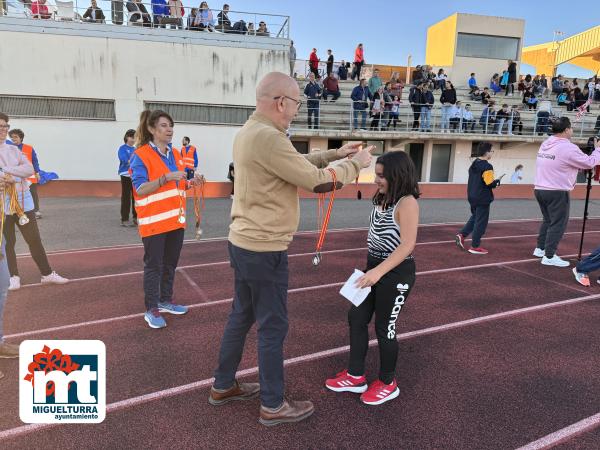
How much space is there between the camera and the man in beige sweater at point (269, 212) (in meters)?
2.34

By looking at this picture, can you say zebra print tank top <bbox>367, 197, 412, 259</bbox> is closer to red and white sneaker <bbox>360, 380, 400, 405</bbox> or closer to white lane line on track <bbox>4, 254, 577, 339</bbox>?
red and white sneaker <bbox>360, 380, 400, 405</bbox>

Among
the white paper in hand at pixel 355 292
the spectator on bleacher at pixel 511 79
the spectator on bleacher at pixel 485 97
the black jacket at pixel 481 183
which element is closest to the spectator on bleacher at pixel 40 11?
the black jacket at pixel 481 183

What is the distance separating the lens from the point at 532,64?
33281mm

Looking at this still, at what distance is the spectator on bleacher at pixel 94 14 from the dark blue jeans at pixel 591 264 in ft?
52.0

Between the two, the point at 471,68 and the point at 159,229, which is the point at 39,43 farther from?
the point at 471,68

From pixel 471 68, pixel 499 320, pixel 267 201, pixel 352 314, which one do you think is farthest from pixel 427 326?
pixel 471 68

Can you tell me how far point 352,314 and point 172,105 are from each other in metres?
14.0

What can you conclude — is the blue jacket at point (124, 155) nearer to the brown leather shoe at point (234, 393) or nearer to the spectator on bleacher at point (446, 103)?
the brown leather shoe at point (234, 393)

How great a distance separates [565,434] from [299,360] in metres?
1.99

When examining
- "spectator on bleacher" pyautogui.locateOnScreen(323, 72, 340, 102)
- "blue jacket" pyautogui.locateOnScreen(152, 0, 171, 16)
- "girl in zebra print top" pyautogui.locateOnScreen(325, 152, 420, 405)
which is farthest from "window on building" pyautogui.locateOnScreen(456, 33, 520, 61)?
"girl in zebra print top" pyautogui.locateOnScreen(325, 152, 420, 405)

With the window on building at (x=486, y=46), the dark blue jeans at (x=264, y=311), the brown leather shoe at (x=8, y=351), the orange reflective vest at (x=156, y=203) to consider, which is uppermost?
the window on building at (x=486, y=46)

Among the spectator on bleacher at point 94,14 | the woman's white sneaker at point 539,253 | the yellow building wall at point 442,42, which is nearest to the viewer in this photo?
the woman's white sneaker at point 539,253

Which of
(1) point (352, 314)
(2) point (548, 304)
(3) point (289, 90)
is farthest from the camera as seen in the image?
(2) point (548, 304)

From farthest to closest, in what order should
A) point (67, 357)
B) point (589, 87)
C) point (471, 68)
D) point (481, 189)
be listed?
point (471, 68)
point (589, 87)
point (481, 189)
point (67, 357)
